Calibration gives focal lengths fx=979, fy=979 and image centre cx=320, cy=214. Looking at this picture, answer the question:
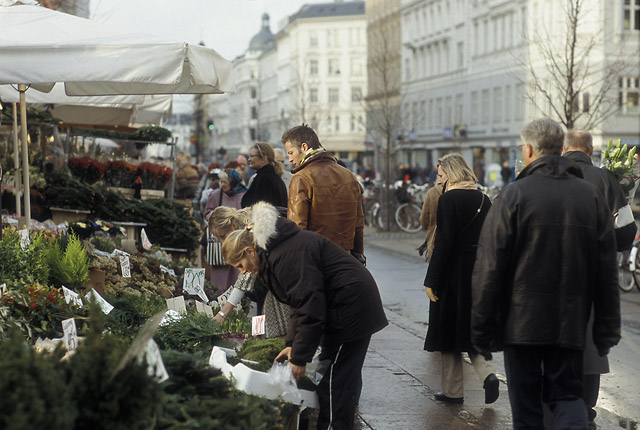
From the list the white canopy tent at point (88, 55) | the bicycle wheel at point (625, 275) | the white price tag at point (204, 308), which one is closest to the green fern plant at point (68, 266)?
the white price tag at point (204, 308)

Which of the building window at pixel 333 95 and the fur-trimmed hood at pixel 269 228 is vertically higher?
the building window at pixel 333 95

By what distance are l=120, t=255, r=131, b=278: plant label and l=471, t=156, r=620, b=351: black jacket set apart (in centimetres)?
433

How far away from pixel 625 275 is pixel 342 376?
10.2m

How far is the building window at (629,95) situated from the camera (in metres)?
45.7

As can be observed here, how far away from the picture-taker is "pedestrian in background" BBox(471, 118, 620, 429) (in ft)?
15.3

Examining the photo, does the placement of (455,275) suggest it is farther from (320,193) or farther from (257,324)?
(257,324)

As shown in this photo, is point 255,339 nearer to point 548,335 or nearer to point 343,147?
point 548,335

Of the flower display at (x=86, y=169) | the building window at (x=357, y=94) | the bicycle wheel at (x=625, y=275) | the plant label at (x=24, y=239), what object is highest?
the building window at (x=357, y=94)

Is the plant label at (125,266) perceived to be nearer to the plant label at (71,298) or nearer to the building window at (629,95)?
the plant label at (71,298)

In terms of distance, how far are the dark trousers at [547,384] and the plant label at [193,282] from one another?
3.91 metres

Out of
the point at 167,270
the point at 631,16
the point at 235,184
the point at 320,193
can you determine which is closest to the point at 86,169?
the point at 235,184

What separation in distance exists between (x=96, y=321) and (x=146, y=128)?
1430cm

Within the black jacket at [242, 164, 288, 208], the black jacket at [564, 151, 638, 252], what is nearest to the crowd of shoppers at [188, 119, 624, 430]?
the black jacket at [564, 151, 638, 252]

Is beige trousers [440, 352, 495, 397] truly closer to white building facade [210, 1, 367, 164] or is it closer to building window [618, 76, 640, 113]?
building window [618, 76, 640, 113]
